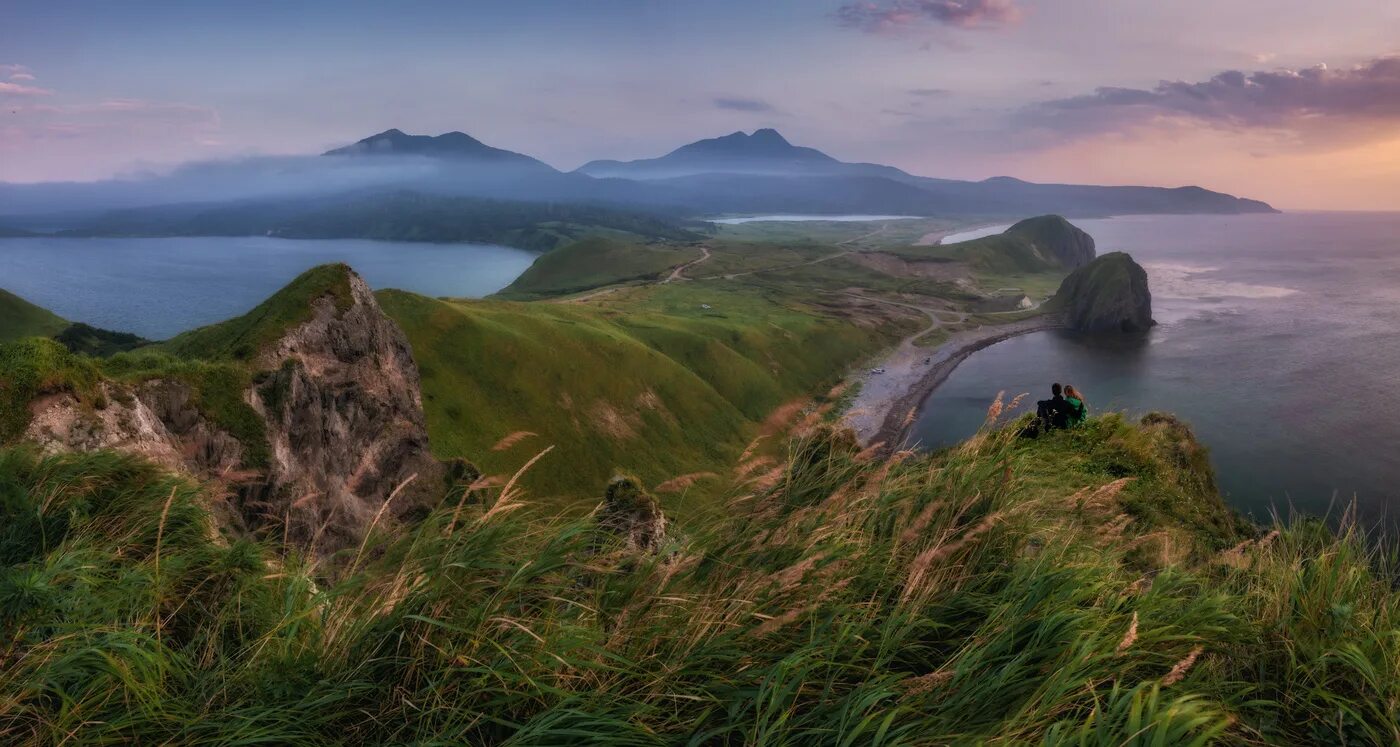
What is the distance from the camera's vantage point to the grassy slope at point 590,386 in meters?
65.4

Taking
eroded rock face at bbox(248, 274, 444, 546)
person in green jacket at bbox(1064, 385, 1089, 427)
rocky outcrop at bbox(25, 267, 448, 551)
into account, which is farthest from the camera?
eroded rock face at bbox(248, 274, 444, 546)

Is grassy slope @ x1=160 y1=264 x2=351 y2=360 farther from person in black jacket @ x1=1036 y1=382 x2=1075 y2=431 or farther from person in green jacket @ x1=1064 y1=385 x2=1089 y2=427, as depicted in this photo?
person in green jacket @ x1=1064 y1=385 x2=1089 y2=427

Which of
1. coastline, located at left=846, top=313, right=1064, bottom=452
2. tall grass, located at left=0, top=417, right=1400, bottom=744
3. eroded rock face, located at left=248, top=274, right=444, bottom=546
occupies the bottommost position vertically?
coastline, located at left=846, top=313, right=1064, bottom=452

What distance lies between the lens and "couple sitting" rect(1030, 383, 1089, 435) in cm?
1719

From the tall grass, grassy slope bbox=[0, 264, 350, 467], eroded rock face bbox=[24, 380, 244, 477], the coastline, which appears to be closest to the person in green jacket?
the tall grass

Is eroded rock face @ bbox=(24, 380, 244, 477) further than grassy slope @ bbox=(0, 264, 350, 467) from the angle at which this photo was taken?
Yes

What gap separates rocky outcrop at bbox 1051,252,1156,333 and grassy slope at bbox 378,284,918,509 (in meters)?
88.1

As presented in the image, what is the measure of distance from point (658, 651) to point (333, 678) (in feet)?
6.64

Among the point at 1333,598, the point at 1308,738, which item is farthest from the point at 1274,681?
the point at 1333,598

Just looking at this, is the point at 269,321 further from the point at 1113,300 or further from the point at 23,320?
the point at 1113,300

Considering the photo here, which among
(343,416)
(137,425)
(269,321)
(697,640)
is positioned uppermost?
(269,321)

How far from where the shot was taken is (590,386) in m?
81.9

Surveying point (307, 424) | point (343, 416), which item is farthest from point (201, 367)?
point (343, 416)

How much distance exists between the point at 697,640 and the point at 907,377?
12708 centimetres
